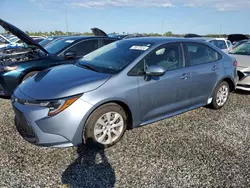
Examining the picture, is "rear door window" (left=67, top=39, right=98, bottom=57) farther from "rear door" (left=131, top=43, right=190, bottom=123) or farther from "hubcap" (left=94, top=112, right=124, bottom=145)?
"hubcap" (left=94, top=112, right=124, bottom=145)

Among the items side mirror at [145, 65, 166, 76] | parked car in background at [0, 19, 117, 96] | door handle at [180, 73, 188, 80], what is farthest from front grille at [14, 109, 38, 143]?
door handle at [180, 73, 188, 80]

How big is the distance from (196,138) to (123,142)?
1.15 meters

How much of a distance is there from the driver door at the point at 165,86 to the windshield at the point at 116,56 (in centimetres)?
21

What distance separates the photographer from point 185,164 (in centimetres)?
278

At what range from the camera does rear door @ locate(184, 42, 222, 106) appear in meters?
3.89

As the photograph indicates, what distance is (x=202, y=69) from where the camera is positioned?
4004mm

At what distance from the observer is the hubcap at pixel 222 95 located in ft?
14.9

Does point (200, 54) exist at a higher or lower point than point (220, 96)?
higher

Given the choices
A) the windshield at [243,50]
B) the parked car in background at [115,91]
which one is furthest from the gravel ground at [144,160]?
the windshield at [243,50]

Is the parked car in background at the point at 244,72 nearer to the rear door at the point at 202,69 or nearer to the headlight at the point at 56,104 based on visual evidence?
the rear door at the point at 202,69

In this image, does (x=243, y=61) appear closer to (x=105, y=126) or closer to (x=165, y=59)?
(x=165, y=59)

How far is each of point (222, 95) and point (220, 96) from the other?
8 cm

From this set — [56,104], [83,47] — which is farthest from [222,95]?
[83,47]

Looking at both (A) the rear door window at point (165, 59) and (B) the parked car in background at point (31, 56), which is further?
(B) the parked car in background at point (31, 56)
